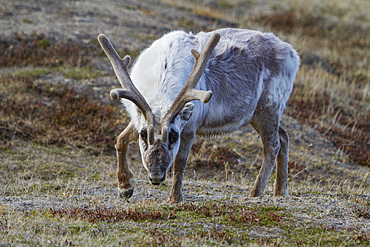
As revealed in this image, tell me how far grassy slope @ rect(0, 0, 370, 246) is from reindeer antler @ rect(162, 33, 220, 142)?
1.15 m

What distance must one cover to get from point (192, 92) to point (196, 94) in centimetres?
8

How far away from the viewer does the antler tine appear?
5473 millimetres

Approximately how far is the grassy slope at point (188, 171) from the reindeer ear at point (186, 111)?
1170mm

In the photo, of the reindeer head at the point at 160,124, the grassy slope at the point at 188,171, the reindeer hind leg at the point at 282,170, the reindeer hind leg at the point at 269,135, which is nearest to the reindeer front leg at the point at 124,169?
the grassy slope at the point at 188,171

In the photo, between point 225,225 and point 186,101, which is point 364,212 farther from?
point 186,101

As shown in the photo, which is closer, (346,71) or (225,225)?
(225,225)

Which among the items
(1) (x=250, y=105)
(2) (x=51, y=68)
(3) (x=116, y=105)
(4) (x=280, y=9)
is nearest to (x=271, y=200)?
(1) (x=250, y=105)

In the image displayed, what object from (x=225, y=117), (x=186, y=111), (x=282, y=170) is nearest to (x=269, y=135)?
(x=282, y=170)

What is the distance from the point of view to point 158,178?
17.4ft

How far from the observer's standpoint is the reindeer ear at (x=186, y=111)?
18.6ft

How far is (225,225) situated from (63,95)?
6.82m

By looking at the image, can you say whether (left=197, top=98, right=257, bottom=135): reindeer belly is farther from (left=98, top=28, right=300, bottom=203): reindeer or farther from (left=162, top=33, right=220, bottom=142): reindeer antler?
(left=162, top=33, right=220, bottom=142): reindeer antler

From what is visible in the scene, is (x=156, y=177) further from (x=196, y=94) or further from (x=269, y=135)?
(x=269, y=135)

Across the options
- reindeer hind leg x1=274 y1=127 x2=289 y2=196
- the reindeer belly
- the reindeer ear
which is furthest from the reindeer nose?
reindeer hind leg x1=274 y1=127 x2=289 y2=196
